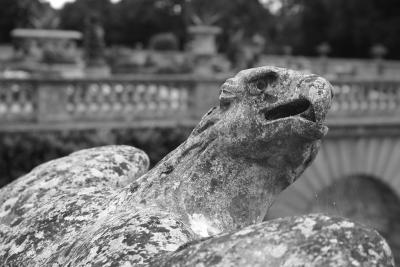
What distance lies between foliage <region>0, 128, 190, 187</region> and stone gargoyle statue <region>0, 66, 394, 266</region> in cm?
898

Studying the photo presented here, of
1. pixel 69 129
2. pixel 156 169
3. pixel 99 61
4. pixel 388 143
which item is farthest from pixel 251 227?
pixel 99 61

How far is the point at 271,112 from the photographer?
263 cm

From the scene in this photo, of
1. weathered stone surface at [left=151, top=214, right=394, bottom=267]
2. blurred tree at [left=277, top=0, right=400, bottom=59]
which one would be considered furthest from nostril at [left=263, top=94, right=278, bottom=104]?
blurred tree at [left=277, top=0, right=400, bottom=59]

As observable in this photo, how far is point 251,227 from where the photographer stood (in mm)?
2133

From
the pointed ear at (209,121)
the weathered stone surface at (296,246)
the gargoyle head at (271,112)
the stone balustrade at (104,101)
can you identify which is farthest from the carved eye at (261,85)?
the stone balustrade at (104,101)

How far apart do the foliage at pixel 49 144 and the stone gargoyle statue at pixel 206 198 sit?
8.98 metres

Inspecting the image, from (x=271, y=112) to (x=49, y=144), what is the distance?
32.0ft

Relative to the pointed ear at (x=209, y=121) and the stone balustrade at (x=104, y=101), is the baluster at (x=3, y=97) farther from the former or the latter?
the pointed ear at (x=209, y=121)

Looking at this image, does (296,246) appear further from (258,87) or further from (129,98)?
(129,98)

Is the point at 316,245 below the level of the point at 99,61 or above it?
above

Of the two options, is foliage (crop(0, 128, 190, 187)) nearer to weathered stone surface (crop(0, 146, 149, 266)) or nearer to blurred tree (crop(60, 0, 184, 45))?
weathered stone surface (crop(0, 146, 149, 266))

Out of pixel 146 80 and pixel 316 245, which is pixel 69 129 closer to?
pixel 146 80

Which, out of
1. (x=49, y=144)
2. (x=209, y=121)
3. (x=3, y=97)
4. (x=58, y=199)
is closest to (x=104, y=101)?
(x=49, y=144)

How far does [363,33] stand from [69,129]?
1004 inches
